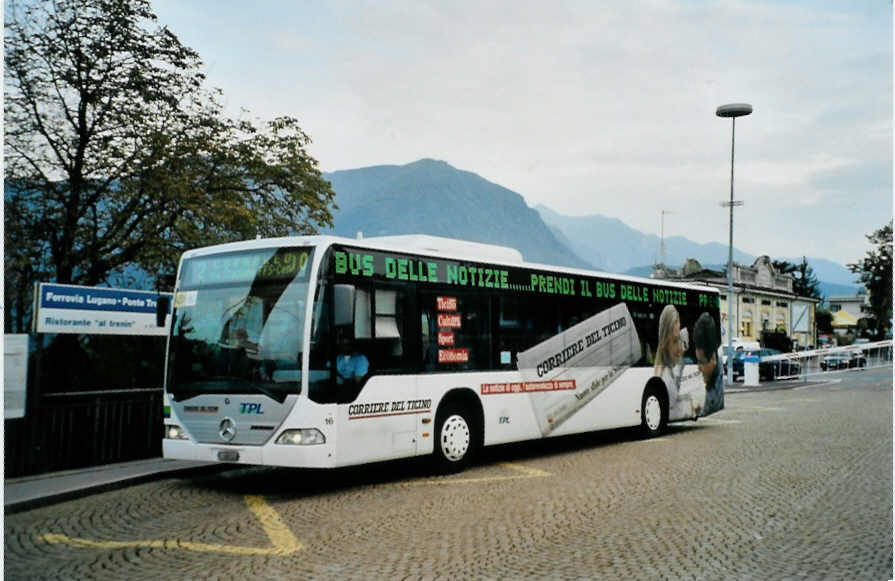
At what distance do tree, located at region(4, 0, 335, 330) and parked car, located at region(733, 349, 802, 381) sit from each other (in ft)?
85.9

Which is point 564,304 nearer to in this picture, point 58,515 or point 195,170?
point 58,515

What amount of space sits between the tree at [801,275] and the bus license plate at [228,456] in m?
106

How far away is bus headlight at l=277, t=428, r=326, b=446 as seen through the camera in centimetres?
918

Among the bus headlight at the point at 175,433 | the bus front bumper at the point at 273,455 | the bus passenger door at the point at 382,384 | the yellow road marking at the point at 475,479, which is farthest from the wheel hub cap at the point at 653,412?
the bus headlight at the point at 175,433

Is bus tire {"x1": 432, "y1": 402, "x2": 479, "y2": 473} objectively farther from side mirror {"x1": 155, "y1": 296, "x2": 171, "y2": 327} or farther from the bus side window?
side mirror {"x1": 155, "y1": 296, "x2": 171, "y2": 327}

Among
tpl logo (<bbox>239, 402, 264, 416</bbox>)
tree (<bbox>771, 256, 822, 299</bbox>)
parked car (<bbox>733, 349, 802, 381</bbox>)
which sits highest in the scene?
tree (<bbox>771, 256, 822, 299</bbox>)

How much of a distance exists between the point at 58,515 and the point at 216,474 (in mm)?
2858

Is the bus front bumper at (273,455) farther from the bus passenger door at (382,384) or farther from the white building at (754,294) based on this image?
the white building at (754,294)

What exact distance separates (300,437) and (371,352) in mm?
1348

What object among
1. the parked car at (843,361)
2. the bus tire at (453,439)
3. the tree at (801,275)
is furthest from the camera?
the tree at (801,275)

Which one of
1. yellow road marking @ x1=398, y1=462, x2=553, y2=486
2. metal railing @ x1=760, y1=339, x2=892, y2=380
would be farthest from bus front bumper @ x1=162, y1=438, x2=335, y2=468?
metal railing @ x1=760, y1=339, x2=892, y2=380

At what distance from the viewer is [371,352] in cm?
996

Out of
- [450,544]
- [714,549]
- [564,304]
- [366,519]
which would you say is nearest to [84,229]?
[564,304]

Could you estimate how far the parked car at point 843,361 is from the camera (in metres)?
48.2
